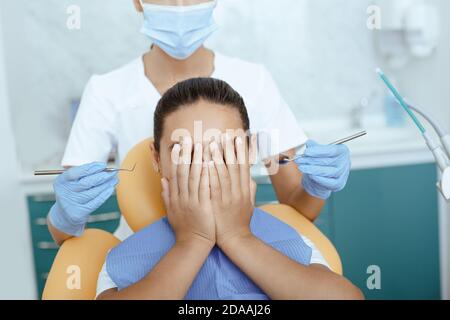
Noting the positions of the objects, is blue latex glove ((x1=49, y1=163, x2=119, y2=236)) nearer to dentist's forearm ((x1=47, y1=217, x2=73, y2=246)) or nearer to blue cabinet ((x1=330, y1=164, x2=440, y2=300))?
dentist's forearm ((x1=47, y1=217, x2=73, y2=246))

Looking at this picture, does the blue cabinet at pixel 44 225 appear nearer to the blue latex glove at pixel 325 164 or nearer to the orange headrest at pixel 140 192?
the orange headrest at pixel 140 192

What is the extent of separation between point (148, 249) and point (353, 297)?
1.30 ft

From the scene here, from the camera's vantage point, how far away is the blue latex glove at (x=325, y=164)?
1.06 meters

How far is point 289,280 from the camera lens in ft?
3.13

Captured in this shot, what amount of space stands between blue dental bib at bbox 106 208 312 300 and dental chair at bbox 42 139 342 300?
0.28 feet

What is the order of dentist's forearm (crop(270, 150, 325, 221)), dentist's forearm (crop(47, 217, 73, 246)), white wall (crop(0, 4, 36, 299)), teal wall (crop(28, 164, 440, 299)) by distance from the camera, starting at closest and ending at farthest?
dentist's forearm (crop(47, 217, 73, 246))
dentist's forearm (crop(270, 150, 325, 221))
white wall (crop(0, 4, 36, 299))
teal wall (crop(28, 164, 440, 299))

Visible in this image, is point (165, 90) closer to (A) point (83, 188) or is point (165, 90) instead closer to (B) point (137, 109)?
(B) point (137, 109)

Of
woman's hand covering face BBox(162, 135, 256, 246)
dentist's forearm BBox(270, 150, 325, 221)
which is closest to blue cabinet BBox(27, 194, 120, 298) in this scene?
dentist's forearm BBox(270, 150, 325, 221)

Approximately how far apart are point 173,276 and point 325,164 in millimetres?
357

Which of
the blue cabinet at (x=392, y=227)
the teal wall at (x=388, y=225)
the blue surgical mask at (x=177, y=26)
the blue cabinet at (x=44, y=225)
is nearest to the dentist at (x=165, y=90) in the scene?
the blue surgical mask at (x=177, y=26)

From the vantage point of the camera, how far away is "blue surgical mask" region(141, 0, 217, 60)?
50.3 inches

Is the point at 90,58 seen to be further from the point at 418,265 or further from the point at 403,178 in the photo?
the point at 418,265

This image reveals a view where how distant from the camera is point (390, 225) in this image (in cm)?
230
